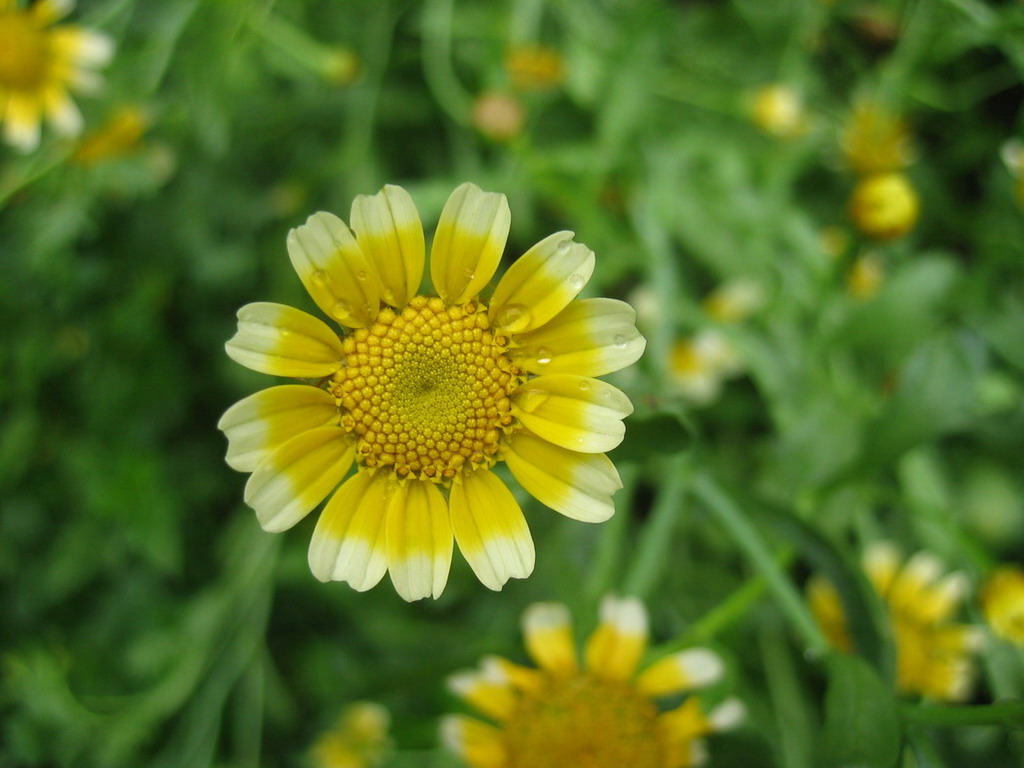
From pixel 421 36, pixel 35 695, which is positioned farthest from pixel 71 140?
pixel 35 695

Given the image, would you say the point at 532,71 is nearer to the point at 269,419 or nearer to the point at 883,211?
the point at 883,211

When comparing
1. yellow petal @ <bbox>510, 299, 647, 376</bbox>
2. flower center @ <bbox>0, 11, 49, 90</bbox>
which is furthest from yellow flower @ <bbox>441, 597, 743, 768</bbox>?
flower center @ <bbox>0, 11, 49, 90</bbox>

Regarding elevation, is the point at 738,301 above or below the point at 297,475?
above

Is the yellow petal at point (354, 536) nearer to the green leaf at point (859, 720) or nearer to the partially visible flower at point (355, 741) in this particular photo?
the green leaf at point (859, 720)

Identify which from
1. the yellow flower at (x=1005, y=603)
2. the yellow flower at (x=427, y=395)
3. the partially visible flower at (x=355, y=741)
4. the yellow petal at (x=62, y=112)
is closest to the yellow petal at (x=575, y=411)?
the yellow flower at (x=427, y=395)

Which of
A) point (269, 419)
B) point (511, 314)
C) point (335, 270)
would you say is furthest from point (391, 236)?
point (269, 419)
